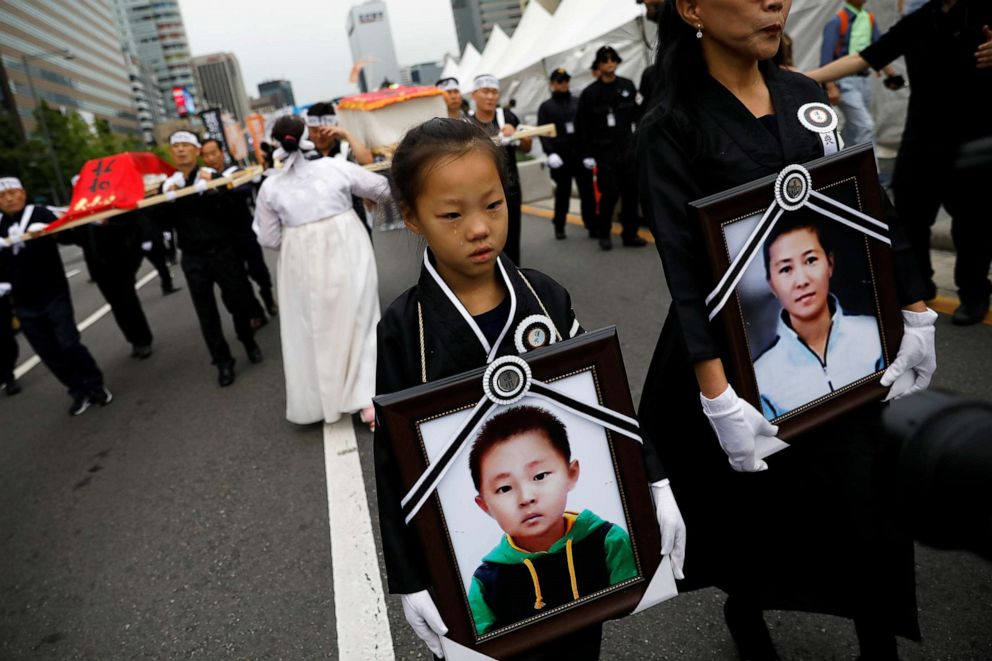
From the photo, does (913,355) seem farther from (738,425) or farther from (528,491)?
(528,491)

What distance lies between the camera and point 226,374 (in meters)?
5.86

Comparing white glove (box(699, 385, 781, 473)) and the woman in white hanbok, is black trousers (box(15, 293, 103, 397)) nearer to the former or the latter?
the woman in white hanbok

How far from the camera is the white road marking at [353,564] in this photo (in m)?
2.48

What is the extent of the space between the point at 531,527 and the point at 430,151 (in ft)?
2.67

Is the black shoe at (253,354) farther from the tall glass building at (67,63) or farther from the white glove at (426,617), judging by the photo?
the tall glass building at (67,63)

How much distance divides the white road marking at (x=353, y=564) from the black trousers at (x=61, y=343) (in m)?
2.98

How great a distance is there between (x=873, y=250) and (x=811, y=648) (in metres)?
1.26

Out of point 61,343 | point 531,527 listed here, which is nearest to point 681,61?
point 531,527

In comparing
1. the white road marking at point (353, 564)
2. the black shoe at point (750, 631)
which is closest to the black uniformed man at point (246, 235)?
the white road marking at point (353, 564)

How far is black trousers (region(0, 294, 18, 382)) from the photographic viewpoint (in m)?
6.80

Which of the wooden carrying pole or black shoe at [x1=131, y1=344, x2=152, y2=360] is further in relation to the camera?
black shoe at [x1=131, y1=344, x2=152, y2=360]

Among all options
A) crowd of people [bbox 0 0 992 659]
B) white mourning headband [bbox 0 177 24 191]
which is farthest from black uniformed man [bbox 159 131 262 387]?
crowd of people [bbox 0 0 992 659]

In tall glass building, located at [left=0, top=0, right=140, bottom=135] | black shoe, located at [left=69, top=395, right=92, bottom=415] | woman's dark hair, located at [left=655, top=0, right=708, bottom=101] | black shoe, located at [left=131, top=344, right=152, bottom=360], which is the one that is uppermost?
tall glass building, located at [left=0, top=0, right=140, bottom=135]

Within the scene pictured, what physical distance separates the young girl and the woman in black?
0.29 meters
